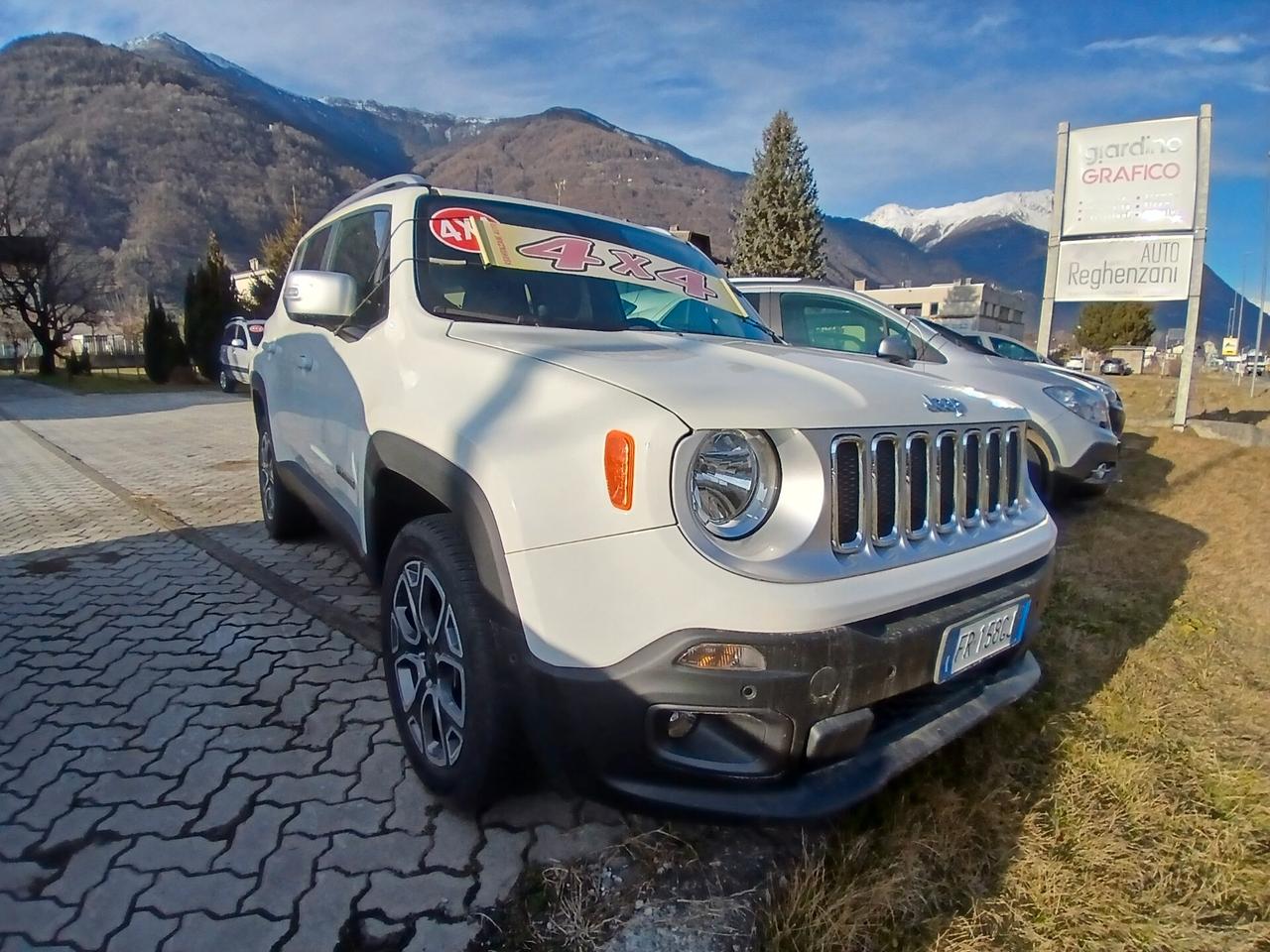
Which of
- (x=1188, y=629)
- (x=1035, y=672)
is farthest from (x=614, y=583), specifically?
(x=1188, y=629)

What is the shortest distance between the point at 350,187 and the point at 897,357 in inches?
4801

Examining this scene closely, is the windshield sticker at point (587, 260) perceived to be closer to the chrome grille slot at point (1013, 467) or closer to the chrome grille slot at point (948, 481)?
the chrome grille slot at point (1013, 467)

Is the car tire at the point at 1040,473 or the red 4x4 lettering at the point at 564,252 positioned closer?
the red 4x4 lettering at the point at 564,252

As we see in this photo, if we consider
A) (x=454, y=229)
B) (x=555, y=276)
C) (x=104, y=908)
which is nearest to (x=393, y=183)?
(x=454, y=229)

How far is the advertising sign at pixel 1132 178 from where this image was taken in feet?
32.0

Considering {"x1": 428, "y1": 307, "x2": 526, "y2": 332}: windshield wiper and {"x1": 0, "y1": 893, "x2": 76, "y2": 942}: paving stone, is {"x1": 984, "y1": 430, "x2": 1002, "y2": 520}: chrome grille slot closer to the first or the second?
{"x1": 428, "y1": 307, "x2": 526, "y2": 332}: windshield wiper

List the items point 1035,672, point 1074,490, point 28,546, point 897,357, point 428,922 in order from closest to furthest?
point 428,922 < point 1035,672 < point 897,357 < point 28,546 < point 1074,490

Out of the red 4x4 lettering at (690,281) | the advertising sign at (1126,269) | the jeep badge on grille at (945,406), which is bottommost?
the jeep badge on grille at (945,406)

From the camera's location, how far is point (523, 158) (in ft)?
542

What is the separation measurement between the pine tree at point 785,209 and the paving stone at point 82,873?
25286 mm

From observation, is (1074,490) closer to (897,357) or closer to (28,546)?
(897,357)

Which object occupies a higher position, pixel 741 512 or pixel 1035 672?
pixel 741 512

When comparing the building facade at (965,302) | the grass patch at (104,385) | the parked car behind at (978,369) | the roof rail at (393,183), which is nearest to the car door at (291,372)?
the roof rail at (393,183)

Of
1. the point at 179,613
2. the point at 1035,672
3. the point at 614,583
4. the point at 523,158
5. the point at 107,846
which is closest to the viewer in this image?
the point at 614,583
